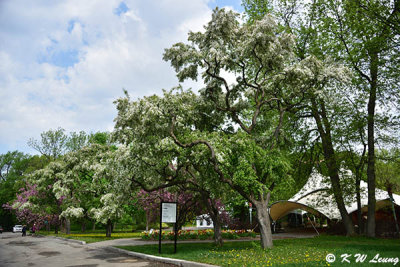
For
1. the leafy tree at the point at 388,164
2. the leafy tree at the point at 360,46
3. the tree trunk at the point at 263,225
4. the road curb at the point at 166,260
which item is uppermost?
the leafy tree at the point at 360,46

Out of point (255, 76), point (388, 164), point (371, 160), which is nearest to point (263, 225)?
point (255, 76)

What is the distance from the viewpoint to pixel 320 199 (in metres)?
23.6

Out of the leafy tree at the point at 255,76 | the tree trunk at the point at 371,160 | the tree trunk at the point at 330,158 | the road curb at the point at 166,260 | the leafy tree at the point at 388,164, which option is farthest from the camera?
the tree trunk at the point at 330,158

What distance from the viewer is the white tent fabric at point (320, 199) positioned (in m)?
23.2

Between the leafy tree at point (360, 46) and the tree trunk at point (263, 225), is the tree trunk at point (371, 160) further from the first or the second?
the tree trunk at point (263, 225)

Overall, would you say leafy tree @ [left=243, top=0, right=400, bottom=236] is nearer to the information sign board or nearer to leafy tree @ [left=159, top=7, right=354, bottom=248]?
leafy tree @ [left=159, top=7, right=354, bottom=248]

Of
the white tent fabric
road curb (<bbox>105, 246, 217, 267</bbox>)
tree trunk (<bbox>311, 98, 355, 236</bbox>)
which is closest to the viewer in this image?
road curb (<bbox>105, 246, 217, 267</bbox>)

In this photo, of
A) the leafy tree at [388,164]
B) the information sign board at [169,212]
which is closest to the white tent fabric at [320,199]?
the leafy tree at [388,164]

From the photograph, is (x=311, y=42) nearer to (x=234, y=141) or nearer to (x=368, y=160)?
(x=368, y=160)

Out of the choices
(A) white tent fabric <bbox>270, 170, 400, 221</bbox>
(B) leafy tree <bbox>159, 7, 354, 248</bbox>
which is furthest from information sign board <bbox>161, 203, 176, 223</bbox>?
(A) white tent fabric <bbox>270, 170, 400, 221</bbox>

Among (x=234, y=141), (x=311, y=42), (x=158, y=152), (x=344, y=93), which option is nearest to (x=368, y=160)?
(x=344, y=93)

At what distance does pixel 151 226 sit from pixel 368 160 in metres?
39.3

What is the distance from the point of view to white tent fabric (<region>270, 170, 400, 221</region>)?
2322 centimetres

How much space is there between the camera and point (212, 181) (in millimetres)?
15945
